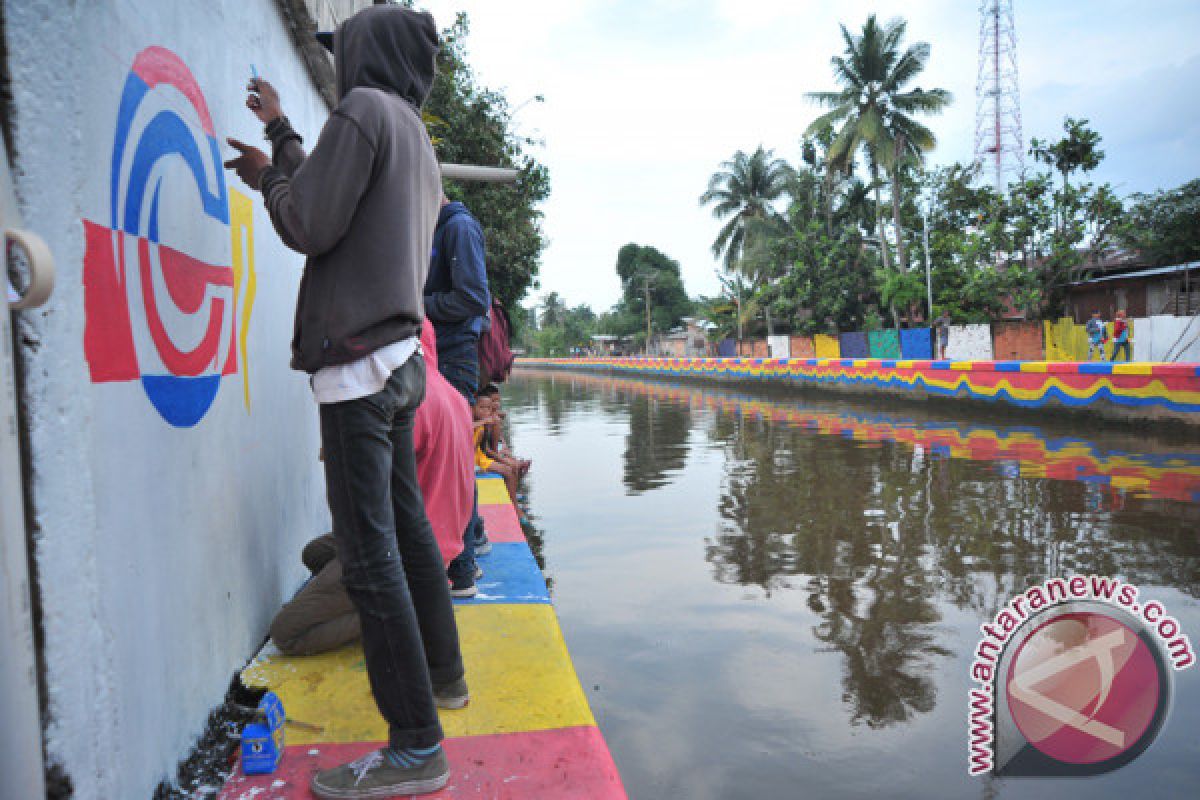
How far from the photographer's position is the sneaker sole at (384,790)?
155 cm

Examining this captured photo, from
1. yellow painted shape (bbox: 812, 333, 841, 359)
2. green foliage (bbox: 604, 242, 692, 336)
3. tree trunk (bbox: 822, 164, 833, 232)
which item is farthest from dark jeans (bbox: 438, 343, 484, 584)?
green foliage (bbox: 604, 242, 692, 336)

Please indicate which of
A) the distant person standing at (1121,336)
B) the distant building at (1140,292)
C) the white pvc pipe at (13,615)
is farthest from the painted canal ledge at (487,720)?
the distant building at (1140,292)

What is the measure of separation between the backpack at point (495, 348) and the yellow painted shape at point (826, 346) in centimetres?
2332

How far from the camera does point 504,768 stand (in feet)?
5.61

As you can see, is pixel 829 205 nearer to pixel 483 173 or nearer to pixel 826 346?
pixel 826 346

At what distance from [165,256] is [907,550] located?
394 centimetres

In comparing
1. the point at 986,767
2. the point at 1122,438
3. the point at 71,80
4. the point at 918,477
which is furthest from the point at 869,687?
the point at 1122,438

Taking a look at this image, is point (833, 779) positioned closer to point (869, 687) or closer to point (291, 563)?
point (869, 687)

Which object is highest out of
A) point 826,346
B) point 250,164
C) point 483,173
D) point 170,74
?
point 483,173

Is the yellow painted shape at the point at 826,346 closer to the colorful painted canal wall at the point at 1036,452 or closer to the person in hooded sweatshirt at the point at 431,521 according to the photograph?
the colorful painted canal wall at the point at 1036,452

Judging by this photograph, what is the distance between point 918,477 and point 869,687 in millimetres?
4274

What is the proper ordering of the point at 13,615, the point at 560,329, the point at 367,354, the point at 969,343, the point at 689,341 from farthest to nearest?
the point at 560,329
the point at 689,341
the point at 969,343
the point at 367,354
the point at 13,615

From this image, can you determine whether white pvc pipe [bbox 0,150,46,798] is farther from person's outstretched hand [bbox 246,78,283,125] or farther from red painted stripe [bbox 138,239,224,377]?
person's outstretched hand [bbox 246,78,283,125]

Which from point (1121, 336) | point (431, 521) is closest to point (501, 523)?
point (431, 521)
